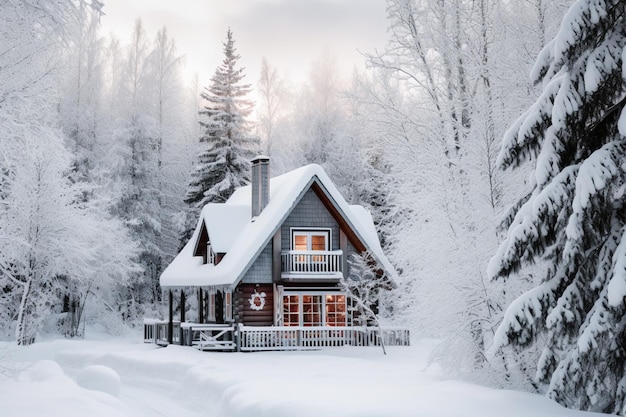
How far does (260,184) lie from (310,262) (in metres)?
4.54

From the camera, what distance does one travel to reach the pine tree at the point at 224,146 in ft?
→ 150

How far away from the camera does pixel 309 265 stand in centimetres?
2981

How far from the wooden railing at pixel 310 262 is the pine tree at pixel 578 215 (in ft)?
63.8

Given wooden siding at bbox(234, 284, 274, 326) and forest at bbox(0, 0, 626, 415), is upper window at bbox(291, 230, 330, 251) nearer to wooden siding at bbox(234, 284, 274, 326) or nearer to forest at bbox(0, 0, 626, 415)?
wooden siding at bbox(234, 284, 274, 326)

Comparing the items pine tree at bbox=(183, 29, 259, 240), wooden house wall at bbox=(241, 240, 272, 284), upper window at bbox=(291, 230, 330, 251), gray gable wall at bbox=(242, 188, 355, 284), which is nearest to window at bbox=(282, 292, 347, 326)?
wooden house wall at bbox=(241, 240, 272, 284)

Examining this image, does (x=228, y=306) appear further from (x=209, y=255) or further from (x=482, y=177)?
(x=482, y=177)

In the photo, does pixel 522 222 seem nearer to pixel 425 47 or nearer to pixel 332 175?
pixel 425 47

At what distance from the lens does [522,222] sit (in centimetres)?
994

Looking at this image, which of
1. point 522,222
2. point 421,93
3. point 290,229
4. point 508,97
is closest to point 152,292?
point 290,229

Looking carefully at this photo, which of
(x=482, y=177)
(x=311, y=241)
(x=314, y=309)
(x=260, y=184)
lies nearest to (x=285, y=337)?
(x=314, y=309)

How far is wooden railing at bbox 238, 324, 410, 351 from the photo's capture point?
27.6 meters

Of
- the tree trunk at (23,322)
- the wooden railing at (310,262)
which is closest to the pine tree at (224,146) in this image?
the tree trunk at (23,322)

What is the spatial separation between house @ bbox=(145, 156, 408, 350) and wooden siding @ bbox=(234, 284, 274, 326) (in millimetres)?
43

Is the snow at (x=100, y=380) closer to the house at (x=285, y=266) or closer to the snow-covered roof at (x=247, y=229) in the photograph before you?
the snow-covered roof at (x=247, y=229)
